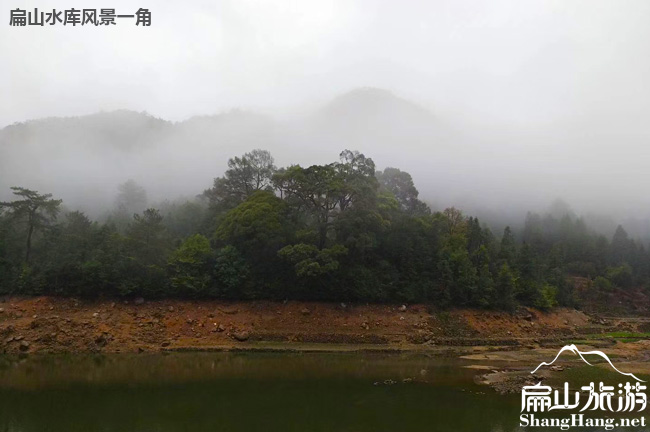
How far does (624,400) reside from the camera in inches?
786

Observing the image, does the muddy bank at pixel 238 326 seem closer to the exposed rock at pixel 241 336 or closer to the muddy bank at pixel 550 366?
the exposed rock at pixel 241 336

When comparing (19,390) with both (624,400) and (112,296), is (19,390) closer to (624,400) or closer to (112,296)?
(112,296)

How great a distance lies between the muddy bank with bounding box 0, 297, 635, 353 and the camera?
1368 inches

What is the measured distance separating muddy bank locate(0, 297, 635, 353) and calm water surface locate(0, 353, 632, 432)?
16.9 ft

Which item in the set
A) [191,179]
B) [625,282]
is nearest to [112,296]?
[191,179]

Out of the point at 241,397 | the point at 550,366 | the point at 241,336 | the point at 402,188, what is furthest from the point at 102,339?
the point at 402,188

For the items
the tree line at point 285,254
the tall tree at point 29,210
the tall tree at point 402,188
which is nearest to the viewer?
the tree line at point 285,254

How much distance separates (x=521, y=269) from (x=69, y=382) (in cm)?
5219

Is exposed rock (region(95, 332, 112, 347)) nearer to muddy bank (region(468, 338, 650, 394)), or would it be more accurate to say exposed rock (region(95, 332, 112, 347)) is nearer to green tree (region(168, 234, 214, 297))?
green tree (region(168, 234, 214, 297))

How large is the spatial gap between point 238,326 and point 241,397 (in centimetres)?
2058

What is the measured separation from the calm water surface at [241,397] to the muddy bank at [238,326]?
5.15m

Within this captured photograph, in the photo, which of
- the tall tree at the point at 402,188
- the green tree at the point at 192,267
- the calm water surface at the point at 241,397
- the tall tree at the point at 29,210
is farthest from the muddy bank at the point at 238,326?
the tall tree at the point at 402,188

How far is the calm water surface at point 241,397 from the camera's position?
15883 mm

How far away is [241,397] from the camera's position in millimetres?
19656
